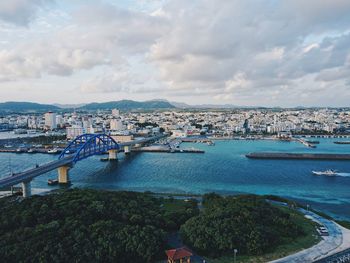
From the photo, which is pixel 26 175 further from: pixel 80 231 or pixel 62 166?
pixel 80 231

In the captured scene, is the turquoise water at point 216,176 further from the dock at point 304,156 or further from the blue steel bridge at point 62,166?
the dock at point 304,156

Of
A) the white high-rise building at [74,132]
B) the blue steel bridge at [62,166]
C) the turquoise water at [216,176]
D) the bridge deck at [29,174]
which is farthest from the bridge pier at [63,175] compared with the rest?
the white high-rise building at [74,132]

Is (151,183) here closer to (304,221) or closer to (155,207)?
(155,207)

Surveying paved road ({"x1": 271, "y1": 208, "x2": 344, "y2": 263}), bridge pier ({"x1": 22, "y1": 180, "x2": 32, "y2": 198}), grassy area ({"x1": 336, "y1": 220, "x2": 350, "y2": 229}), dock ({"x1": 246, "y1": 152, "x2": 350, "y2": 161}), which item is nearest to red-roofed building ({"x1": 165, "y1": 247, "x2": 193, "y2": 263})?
paved road ({"x1": 271, "y1": 208, "x2": 344, "y2": 263})

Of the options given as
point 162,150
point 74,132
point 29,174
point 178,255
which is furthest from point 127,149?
point 178,255

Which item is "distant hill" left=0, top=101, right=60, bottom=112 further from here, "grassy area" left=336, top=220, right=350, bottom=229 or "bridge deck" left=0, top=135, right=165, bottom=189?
"grassy area" left=336, top=220, right=350, bottom=229

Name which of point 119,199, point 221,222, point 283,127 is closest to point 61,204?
point 119,199
